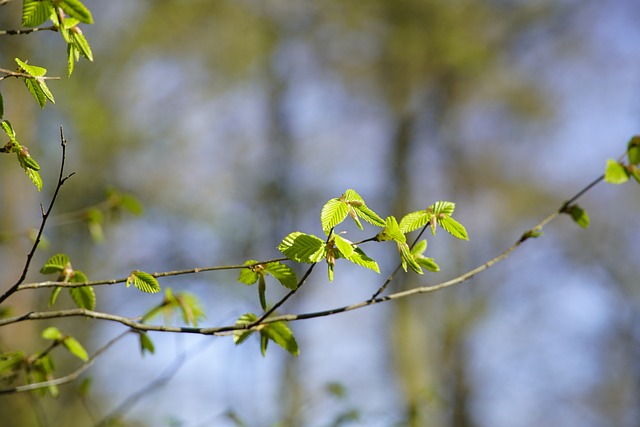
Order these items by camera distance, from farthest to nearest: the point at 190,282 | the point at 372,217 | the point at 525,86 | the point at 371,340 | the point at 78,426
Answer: the point at 371,340
the point at 525,86
the point at 78,426
the point at 190,282
the point at 372,217

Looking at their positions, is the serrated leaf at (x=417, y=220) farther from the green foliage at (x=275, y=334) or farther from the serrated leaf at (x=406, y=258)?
the green foliage at (x=275, y=334)

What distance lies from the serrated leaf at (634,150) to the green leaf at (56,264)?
33.9 inches

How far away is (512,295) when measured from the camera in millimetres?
8367

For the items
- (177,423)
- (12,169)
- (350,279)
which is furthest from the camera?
(350,279)

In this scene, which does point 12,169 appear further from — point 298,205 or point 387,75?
point 387,75

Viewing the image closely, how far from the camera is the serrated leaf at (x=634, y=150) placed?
0.89 m

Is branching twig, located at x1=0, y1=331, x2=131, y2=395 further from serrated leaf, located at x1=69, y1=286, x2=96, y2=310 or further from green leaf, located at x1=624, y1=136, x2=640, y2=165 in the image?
green leaf, located at x1=624, y1=136, x2=640, y2=165

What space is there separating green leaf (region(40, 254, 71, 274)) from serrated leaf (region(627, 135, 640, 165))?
0.86 metres

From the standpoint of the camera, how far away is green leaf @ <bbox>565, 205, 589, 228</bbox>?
1.04 m

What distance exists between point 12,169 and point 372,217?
11.7 ft

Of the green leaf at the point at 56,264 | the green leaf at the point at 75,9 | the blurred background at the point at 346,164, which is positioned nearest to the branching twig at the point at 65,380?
the green leaf at the point at 56,264

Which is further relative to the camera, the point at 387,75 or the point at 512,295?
the point at 512,295

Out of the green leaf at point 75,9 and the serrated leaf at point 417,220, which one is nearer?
the green leaf at point 75,9

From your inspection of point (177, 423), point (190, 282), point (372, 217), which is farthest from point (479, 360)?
point (372, 217)
